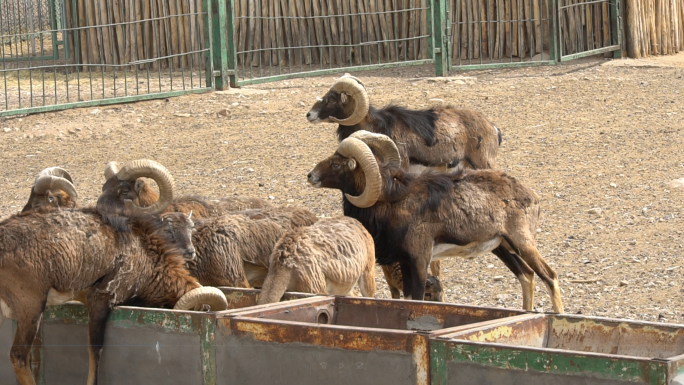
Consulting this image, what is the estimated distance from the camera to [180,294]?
24.8 feet

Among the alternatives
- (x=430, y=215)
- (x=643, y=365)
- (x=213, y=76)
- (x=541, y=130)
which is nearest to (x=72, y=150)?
(x=213, y=76)

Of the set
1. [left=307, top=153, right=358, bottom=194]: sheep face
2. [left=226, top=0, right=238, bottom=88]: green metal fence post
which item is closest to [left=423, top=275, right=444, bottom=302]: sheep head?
[left=307, top=153, right=358, bottom=194]: sheep face

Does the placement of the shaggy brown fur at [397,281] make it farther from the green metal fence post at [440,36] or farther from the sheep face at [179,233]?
the green metal fence post at [440,36]

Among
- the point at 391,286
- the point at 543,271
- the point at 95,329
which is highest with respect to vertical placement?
the point at 95,329

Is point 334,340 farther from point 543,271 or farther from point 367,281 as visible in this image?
point 543,271

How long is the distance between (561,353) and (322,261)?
9.98 ft

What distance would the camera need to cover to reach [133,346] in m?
7.01

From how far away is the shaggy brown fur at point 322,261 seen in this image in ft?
25.7

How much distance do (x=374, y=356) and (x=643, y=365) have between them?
1607 mm

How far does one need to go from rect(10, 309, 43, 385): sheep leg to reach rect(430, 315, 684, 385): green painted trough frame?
2926mm

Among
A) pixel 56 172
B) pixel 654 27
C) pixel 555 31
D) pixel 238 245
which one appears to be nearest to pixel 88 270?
pixel 238 245

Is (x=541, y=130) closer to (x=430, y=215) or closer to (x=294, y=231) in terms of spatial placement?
(x=430, y=215)

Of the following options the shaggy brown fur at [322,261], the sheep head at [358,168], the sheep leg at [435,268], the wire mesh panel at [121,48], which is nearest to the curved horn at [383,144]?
the sheep head at [358,168]

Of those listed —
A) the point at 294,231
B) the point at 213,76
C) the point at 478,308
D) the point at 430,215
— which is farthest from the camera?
the point at 213,76
